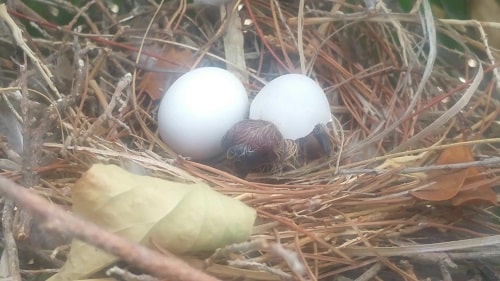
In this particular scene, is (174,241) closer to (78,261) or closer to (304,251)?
(78,261)

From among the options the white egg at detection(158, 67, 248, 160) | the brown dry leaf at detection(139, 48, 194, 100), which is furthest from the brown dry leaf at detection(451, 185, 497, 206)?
the brown dry leaf at detection(139, 48, 194, 100)

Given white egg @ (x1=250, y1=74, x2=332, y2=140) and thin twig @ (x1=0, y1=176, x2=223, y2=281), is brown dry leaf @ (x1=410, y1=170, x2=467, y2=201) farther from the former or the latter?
thin twig @ (x1=0, y1=176, x2=223, y2=281)

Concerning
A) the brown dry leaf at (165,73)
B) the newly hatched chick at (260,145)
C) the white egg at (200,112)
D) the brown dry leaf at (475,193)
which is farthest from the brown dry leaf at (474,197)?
the brown dry leaf at (165,73)

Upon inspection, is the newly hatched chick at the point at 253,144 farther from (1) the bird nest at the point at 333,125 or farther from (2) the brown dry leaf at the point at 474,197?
(2) the brown dry leaf at the point at 474,197

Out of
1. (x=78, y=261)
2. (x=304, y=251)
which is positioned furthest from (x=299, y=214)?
(x=78, y=261)

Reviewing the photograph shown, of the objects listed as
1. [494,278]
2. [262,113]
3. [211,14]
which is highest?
[211,14]

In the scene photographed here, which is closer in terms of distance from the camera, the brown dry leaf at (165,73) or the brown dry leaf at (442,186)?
the brown dry leaf at (442,186)
